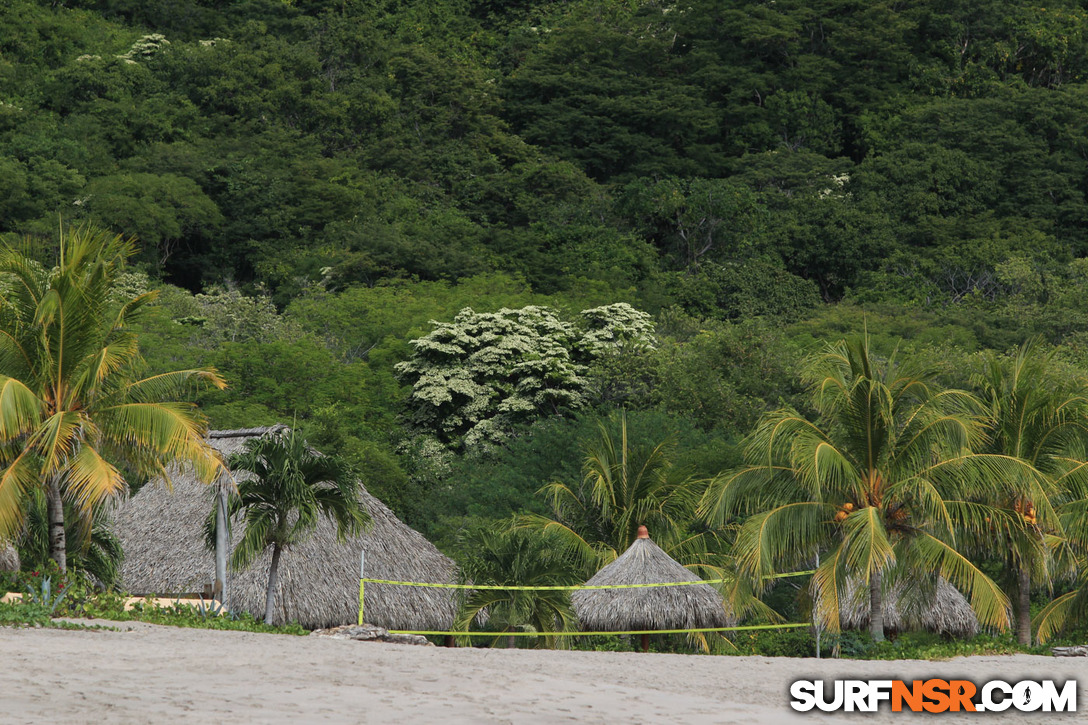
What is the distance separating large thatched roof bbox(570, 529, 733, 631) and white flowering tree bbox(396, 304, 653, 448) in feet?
31.3

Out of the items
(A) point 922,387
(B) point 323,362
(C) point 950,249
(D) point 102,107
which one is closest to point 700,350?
(B) point 323,362

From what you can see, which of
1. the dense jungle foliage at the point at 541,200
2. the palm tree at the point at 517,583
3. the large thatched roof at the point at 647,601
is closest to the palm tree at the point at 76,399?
the palm tree at the point at 517,583

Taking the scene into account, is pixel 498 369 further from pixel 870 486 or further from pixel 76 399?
pixel 76 399

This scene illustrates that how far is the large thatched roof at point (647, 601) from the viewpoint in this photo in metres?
16.4

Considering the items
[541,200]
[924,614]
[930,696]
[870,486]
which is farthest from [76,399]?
[541,200]

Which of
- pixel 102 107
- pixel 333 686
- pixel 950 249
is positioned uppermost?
pixel 102 107

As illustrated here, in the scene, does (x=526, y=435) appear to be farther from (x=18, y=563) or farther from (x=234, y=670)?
(x=234, y=670)

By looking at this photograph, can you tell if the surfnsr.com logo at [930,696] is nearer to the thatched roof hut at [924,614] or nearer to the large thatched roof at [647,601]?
the thatched roof hut at [924,614]

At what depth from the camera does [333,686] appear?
9.52 m

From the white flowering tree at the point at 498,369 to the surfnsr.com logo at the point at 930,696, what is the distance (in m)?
16.0

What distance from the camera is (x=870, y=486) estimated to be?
14.4 metres

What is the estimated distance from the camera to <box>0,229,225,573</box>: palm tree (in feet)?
42.6

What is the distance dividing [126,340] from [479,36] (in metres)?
41.6

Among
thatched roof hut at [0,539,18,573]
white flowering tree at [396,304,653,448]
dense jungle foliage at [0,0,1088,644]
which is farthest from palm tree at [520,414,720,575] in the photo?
thatched roof hut at [0,539,18,573]
